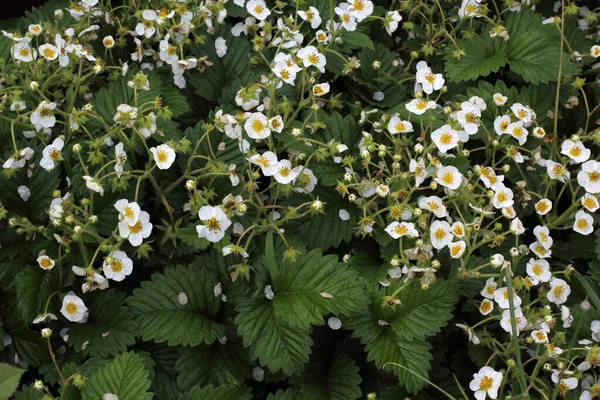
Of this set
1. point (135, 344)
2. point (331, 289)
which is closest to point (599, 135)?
point (331, 289)

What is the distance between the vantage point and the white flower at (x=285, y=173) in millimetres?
1528

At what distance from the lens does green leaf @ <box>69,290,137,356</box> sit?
59.7 inches

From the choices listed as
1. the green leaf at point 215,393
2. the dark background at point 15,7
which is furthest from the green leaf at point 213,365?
the dark background at point 15,7

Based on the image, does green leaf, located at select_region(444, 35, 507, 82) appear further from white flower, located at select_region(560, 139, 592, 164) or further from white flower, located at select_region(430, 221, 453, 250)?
white flower, located at select_region(430, 221, 453, 250)

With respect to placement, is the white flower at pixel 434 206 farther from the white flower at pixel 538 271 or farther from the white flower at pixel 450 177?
the white flower at pixel 538 271

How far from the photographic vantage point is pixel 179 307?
5.15ft

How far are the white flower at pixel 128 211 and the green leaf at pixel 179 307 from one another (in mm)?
198

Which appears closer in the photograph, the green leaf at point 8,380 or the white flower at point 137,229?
the green leaf at point 8,380

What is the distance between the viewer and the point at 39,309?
152 cm

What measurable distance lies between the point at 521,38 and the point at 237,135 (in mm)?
974

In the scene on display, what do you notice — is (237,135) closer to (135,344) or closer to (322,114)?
(322,114)

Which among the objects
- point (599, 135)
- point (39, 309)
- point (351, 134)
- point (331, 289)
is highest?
point (599, 135)

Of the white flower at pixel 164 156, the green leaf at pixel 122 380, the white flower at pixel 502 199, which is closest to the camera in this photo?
the green leaf at pixel 122 380

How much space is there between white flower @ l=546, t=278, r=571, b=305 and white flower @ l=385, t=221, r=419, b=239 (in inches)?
15.4
